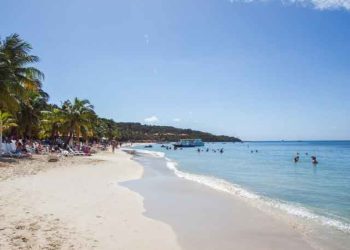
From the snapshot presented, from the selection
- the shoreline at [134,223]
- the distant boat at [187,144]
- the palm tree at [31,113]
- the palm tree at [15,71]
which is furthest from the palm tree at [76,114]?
the distant boat at [187,144]

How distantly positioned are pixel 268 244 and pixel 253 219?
276 centimetres

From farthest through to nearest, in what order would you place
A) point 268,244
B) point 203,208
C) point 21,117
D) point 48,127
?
1. point 48,127
2. point 21,117
3. point 203,208
4. point 268,244

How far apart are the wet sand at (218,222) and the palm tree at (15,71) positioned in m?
14.1

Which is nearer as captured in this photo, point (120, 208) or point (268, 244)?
point (268, 244)

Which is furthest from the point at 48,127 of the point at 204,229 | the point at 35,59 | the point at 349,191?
the point at 204,229

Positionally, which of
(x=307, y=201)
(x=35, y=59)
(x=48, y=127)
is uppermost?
(x=35, y=59)

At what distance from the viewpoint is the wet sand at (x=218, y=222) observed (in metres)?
8.34

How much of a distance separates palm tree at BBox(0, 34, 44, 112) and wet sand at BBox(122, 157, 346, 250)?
556 inches

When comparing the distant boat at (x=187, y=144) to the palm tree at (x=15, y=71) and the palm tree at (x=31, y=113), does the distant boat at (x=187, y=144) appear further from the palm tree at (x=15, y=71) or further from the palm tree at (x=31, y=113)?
the palm tree at (x=15, y=71)

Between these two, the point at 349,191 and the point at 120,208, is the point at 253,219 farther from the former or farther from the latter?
the point at 349,191

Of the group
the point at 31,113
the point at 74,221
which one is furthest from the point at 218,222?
the point at 31,113

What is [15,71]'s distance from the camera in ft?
90.8

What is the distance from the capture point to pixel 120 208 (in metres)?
11.6

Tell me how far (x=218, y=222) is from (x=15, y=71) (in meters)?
22.6
